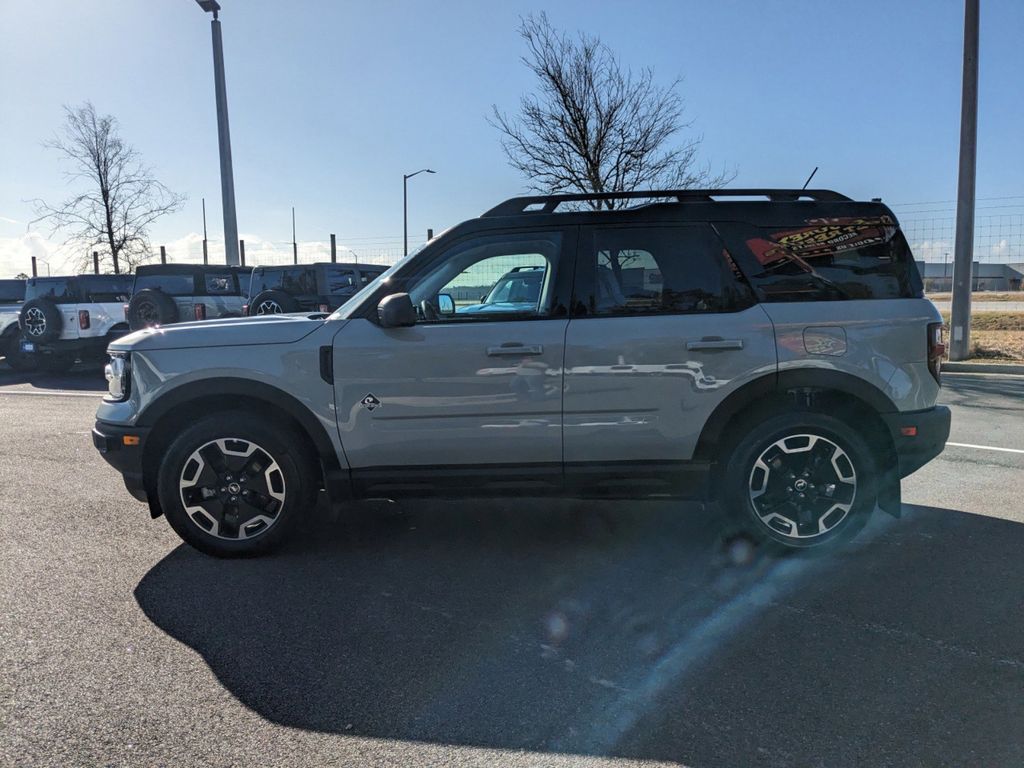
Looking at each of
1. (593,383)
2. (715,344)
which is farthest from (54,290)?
(715,344)

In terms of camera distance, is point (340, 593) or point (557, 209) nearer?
point (340, 593)

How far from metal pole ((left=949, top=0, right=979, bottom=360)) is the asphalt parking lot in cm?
889

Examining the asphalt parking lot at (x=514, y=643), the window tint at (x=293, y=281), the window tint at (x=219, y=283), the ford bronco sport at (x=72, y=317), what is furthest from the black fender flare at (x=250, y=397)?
the ford bronco sport at (x=72, y=317)

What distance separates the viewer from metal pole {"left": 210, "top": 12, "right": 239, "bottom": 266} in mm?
16875

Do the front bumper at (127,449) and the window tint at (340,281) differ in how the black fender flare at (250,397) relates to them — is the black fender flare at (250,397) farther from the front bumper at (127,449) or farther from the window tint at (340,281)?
the window tint at (340,281)

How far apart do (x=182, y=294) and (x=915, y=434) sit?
38.7 feet

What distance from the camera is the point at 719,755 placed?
8.13ft

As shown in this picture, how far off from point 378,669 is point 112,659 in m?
1.12

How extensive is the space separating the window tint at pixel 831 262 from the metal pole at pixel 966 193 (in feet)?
32.1

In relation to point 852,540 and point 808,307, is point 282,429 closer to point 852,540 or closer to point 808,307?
point 808,307

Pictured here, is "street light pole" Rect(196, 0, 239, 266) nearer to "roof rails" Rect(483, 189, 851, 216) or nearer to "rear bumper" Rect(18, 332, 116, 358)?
"rear bumper" Rect(18, 332, 116, 358)

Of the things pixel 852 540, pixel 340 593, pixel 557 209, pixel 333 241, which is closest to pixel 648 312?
pixel 557 209

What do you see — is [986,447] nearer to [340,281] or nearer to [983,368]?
[983,368]

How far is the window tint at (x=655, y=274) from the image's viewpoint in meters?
4.17
